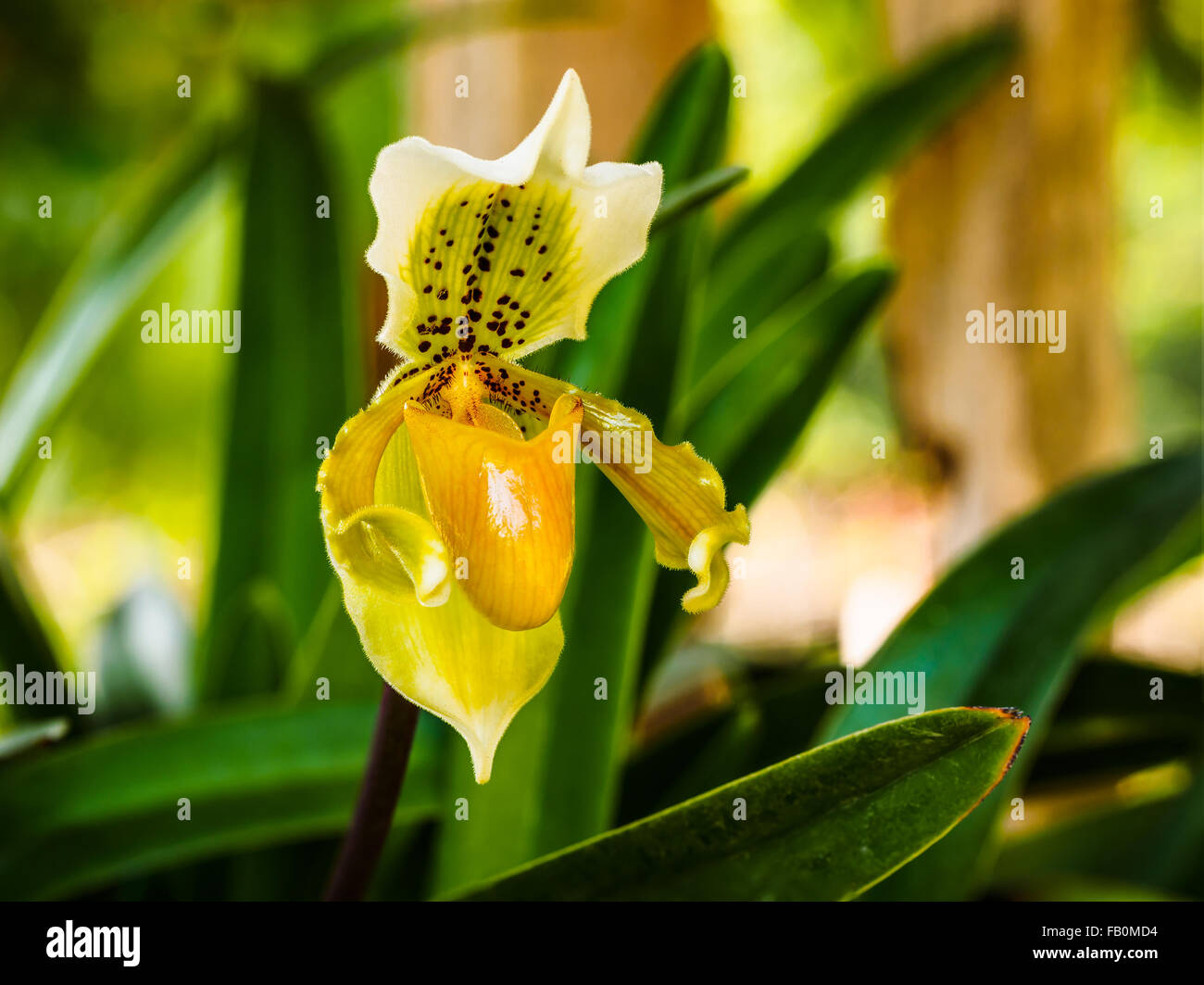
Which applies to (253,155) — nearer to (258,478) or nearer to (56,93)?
(258,478)

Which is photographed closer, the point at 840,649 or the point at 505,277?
the point at 505,277

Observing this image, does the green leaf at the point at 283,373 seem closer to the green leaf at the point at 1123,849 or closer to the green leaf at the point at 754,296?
the green leaf at the point at 754,296

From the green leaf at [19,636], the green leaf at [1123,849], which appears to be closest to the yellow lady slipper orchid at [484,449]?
the green leaf at [19,636]

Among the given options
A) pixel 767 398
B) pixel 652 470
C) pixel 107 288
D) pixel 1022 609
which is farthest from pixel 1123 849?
pixel 107 288

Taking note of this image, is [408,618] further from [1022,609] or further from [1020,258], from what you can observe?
[1020,258]

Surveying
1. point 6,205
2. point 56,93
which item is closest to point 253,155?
point 56,93

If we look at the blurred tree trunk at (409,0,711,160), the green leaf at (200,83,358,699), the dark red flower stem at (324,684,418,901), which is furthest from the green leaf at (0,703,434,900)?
the blurred tree trunk at (409,0,711,160)
